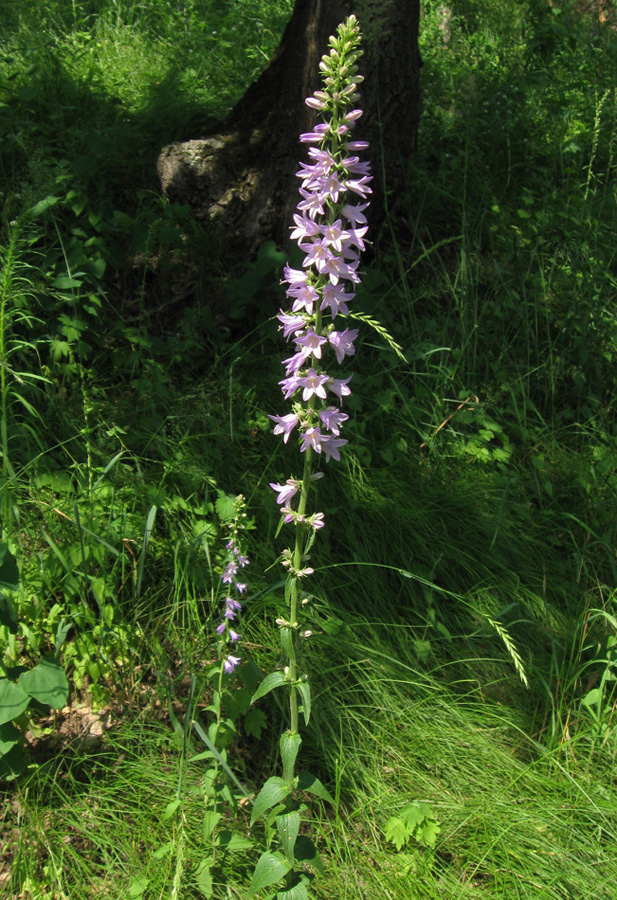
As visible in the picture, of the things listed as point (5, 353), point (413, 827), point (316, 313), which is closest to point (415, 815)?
point (413, 827)

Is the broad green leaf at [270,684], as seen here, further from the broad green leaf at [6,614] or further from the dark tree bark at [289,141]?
the dark tree bark at [289,141]

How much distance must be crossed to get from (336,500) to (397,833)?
4.21 ft

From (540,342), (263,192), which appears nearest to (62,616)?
(263,192)

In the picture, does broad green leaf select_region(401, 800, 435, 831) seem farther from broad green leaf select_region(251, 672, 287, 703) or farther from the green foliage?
broad green leaf select_region(251, 672, 287, 703)

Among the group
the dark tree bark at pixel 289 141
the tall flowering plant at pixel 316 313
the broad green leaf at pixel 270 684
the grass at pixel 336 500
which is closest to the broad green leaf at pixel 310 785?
the tall flowering plant at pixel 316 313

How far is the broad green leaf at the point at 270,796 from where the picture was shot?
5.45 feet

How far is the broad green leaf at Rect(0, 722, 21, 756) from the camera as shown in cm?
192

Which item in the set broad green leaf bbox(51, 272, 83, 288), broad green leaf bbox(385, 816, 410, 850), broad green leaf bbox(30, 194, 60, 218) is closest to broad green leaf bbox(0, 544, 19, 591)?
broad green leaf bbox(385, 816, 410, 850)

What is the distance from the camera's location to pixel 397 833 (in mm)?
2012

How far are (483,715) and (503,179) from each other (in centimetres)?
346

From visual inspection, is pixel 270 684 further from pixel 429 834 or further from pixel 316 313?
pixel 316 313

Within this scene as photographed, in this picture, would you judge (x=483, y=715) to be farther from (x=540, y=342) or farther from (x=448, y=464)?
(x=540, y=342)

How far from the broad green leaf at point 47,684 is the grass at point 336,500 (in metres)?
0.29

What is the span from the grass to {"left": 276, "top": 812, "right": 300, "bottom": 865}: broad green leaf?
1.15ft
